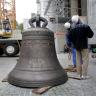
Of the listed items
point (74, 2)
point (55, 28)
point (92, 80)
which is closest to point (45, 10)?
point (74, 2)

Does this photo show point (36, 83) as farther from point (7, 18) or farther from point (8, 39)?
point (7, 18)

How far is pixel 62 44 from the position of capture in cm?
2600

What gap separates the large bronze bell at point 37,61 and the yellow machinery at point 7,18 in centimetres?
1502

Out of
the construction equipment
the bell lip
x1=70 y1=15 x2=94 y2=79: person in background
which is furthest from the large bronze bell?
the construction equipment

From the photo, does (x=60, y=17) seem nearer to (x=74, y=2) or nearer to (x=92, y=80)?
(x=74, y=2)

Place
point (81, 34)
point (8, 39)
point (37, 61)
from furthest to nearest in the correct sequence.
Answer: point (8, 39)
point (81, 34)
point (37, 61)

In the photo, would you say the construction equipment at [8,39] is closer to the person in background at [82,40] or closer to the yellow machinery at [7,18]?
the yellow machinery at [7,18]

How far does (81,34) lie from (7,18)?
18458mm

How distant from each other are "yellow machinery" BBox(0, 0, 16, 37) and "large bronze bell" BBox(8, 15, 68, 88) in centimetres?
1502

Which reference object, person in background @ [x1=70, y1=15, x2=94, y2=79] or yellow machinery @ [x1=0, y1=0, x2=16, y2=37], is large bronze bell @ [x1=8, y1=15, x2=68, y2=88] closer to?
person in background @ [x1=70, y1=15, x2=94, y2=79]

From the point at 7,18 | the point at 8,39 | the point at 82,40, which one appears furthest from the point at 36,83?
the point at 7,18

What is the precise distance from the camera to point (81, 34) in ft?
26.2

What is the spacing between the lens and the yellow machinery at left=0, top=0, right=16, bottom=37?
72.9 feet

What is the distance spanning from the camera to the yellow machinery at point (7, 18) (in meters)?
22.2
